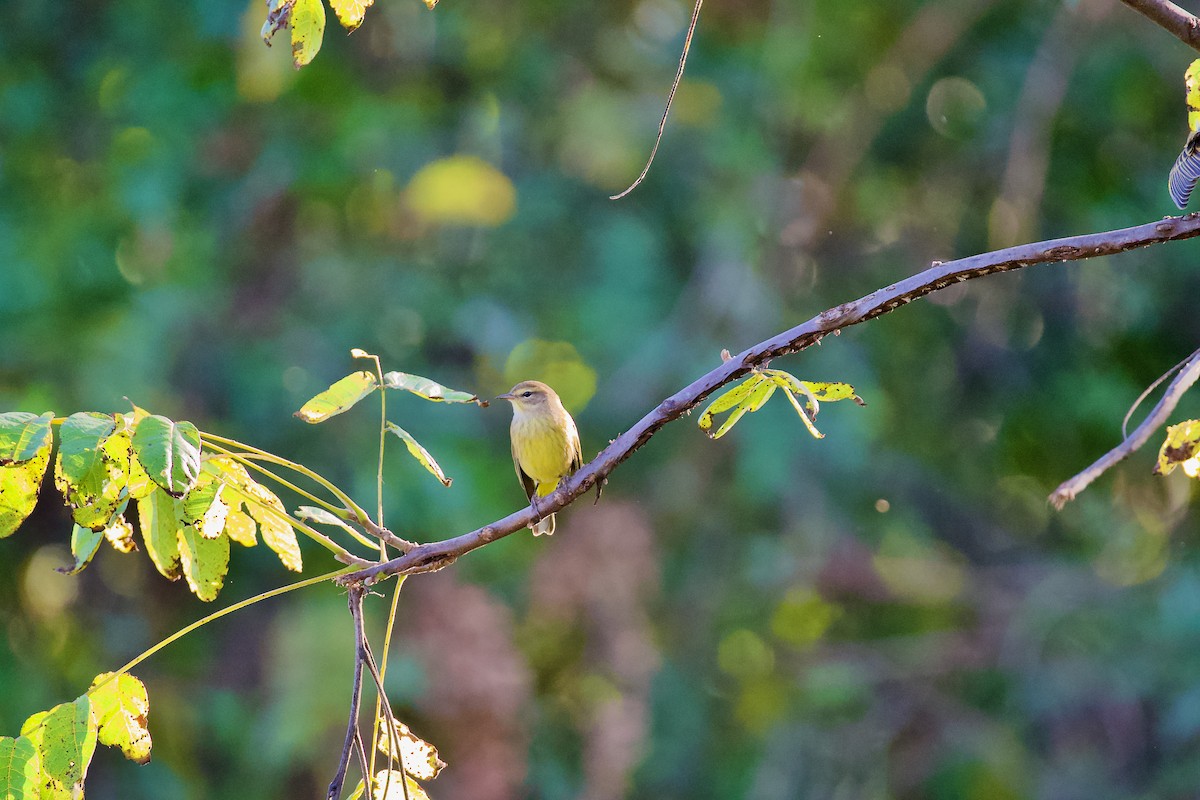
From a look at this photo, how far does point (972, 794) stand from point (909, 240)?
12.1 ft

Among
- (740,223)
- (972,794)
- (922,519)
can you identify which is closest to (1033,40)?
(740,223)

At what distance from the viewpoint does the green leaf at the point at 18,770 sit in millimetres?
1840

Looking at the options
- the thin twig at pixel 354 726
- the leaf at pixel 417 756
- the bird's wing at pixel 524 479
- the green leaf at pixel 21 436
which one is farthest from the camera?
the bird's wing at pixel 524 479

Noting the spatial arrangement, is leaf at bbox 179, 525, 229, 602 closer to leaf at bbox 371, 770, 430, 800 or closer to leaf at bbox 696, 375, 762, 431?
leaf at bbox 371, 770, 430, 800

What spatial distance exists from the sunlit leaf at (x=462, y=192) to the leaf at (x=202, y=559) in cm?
648

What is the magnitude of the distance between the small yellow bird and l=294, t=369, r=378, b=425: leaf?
213cm

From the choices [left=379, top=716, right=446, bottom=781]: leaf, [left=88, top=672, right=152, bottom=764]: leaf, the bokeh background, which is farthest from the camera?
the bokeh background

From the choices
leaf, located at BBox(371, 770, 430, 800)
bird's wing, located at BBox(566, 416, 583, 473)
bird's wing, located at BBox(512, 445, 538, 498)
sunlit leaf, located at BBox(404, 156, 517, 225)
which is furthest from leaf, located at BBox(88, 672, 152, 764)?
sunlit leaf, located at BBox(404, 156, 517, 225)

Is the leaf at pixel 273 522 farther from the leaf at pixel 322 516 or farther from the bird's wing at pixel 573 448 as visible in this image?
the bird's wing at pixel 573 448

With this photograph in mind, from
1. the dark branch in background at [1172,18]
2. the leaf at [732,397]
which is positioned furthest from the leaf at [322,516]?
the dark branch in background at [1172,18]

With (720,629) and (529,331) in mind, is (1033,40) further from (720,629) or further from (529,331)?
(720,629)

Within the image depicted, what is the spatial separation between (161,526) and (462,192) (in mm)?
6511

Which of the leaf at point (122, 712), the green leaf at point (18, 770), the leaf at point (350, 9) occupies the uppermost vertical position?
the leaf at point (350, 9)

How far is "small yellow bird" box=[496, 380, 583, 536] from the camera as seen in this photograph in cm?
440
